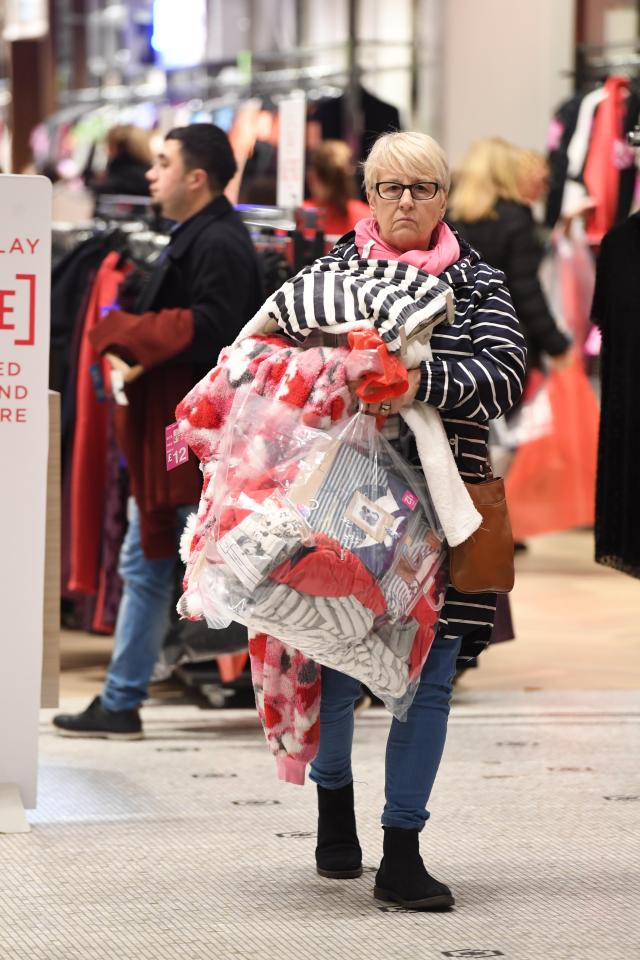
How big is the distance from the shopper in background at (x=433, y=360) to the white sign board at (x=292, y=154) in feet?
6.88

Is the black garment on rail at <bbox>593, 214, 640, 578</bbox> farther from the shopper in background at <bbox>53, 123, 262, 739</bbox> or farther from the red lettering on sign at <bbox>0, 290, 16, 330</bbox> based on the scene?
the red lettering on sign at <bbox>0, 290, 16, 330</bbox>

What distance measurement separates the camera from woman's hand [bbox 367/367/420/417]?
2760 millimetres

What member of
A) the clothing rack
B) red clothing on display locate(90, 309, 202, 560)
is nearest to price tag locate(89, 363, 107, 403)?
red clothing on display locate(90, 309, 202, 560)

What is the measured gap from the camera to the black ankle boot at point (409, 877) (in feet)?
9.54

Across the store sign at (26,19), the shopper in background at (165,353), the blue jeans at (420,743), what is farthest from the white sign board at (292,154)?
the store sign at (26,19)

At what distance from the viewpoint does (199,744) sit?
434cm

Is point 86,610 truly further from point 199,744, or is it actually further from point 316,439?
point 316,439

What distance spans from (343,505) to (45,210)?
115 centimetres

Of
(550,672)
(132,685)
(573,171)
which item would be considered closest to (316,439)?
(132,685)

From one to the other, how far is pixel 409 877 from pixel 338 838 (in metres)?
0.22

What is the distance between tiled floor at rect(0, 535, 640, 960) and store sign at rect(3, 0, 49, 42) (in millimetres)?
10058

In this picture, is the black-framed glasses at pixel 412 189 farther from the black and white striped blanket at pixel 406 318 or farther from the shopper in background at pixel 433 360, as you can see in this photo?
the black and white striped blanket at pixel 406 318

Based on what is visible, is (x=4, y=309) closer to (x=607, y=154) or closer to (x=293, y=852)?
(x=293, y=852)

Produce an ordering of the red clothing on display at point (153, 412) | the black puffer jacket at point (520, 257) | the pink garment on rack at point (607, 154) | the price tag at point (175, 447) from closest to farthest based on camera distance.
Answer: the price tag at point (175, 447)
the red clothing on display at point (153, 412)
the black puffer jacket at point (520, 257)
the pink garment on rack at point (607, 154)
